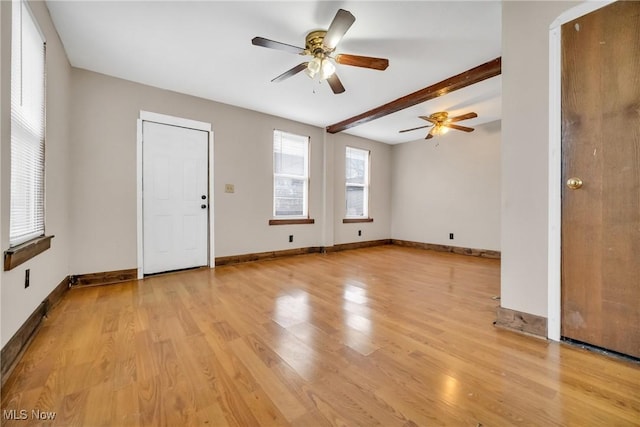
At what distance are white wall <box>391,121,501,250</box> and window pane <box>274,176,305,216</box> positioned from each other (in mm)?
2541

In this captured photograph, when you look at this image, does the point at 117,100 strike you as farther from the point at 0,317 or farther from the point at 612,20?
the point at 612,20

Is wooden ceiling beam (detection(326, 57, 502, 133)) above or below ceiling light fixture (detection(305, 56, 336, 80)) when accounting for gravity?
above

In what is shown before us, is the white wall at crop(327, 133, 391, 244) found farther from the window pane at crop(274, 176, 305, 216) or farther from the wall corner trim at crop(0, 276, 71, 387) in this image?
the wall corner trim at crop(0, 276, 71, 387)

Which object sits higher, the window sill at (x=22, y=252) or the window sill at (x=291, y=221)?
the window sill at (x=291, y=221)

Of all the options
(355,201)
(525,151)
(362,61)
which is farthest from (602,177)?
(355,201)

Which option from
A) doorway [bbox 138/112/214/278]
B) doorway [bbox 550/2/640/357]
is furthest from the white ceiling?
doorway [bbox 550/2/640/357]

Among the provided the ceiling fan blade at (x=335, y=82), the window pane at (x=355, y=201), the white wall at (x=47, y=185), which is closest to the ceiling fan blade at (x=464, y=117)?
the ceiling fan blade at (x=335, y=82)

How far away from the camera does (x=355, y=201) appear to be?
222 inches

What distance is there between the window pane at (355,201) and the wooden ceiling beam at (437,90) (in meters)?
1.55

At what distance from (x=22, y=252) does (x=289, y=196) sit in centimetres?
335

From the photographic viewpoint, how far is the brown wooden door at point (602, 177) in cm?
140

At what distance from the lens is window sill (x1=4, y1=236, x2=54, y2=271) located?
4.45 feet

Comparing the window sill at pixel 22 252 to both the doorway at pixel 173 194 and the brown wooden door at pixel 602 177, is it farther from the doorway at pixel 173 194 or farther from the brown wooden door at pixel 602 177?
the brown wooden door at pixel 602 177

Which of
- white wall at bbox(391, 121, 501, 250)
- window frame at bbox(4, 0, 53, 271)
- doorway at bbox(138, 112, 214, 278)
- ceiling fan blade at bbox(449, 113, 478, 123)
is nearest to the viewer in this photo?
window frame at bbox(4, 0, 53, 271)
